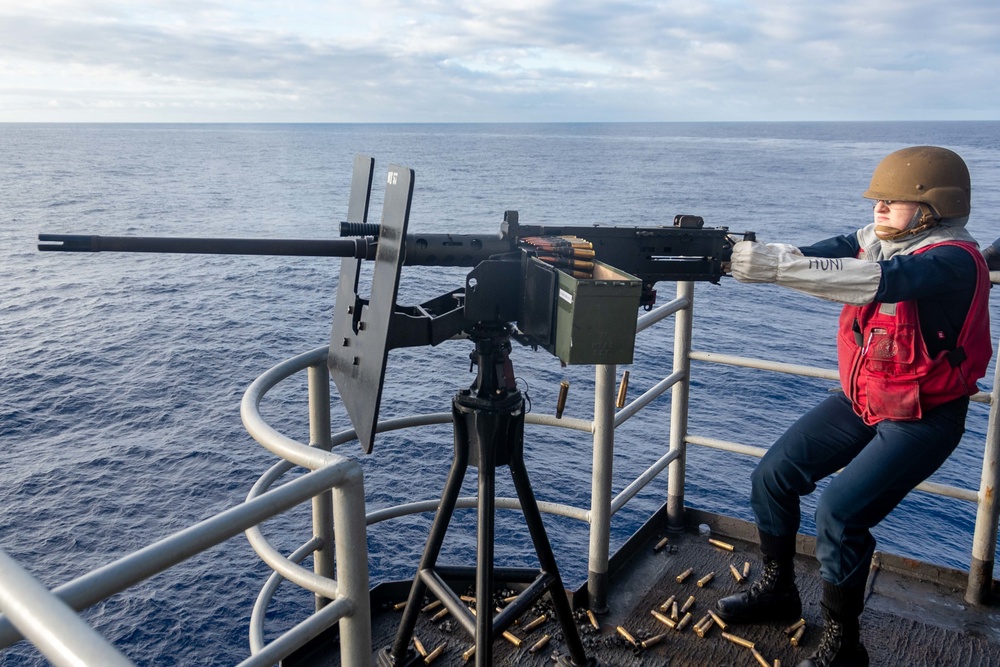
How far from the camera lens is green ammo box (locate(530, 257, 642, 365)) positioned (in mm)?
2951

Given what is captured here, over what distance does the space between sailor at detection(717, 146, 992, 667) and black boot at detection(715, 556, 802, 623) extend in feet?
1.78

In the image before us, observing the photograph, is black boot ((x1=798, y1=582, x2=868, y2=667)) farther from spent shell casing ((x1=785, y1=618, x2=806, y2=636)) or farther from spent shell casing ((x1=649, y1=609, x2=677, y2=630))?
spent shell casing ((x1=649, y1=609, x2=677, y2=630))

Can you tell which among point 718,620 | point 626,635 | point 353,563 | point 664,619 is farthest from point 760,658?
point 353,563

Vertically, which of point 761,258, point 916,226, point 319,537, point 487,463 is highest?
point 916,226

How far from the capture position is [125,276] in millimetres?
37562

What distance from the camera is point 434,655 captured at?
4.39 meters

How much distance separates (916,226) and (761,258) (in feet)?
2.45

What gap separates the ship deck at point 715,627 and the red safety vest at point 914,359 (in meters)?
1.42

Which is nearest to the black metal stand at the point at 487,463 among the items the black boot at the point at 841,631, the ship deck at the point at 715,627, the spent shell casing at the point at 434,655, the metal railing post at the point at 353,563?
the spent shell casing at the point at 434,655

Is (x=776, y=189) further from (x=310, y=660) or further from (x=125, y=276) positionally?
(x=310, y=660)

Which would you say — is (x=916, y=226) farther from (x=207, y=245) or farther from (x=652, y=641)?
(x=207, y=245)

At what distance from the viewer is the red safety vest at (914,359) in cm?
390

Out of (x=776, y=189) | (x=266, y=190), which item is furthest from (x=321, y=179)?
(x=776, y=189)

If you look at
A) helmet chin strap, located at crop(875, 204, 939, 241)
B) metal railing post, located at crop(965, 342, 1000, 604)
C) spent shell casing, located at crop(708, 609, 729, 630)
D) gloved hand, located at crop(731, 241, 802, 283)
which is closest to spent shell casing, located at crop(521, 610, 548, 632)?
spent shell casing, located at crop(708, 609, 729, 630)
